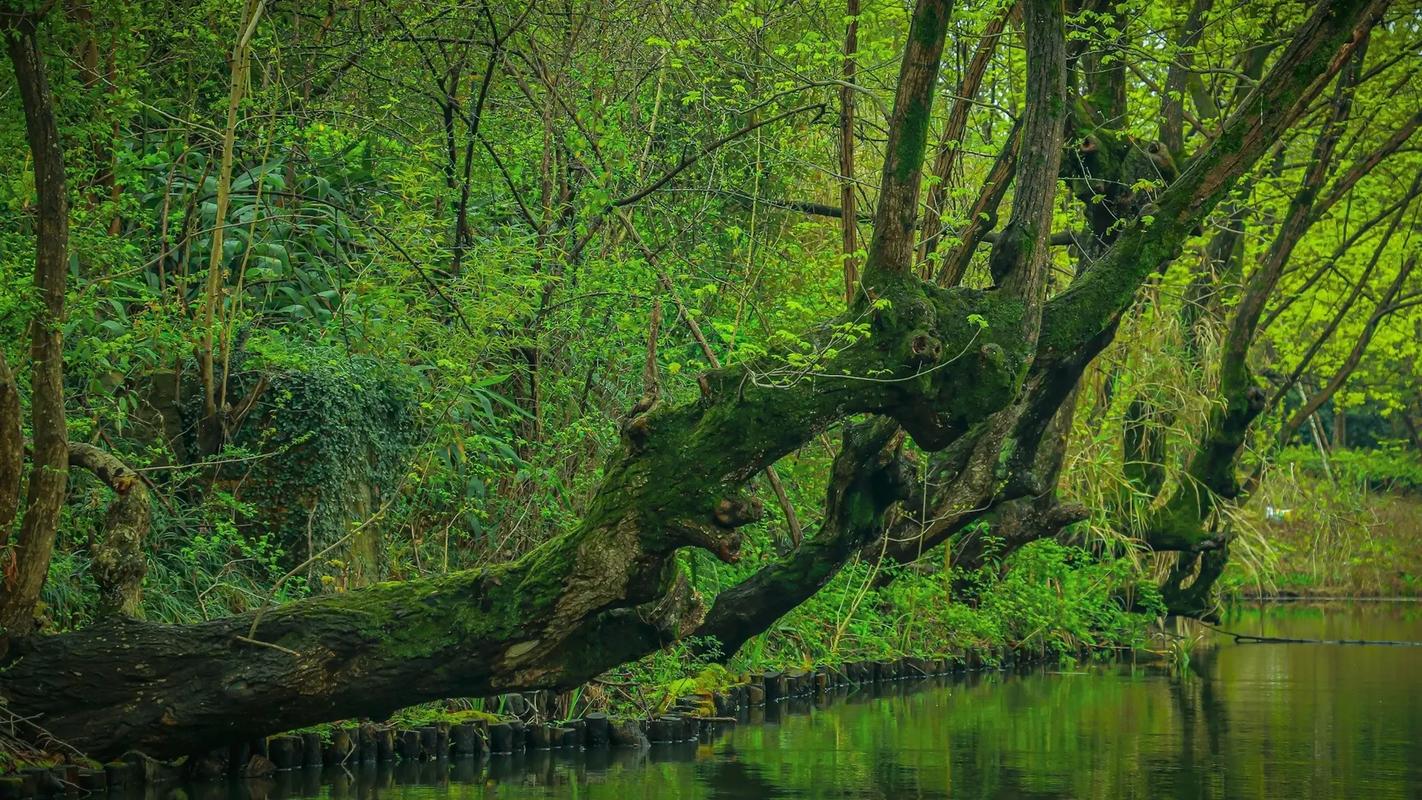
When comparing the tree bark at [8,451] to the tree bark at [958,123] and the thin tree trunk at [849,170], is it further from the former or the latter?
the tree bark at [958,123]

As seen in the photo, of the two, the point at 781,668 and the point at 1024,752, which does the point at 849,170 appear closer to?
the point at 781,668

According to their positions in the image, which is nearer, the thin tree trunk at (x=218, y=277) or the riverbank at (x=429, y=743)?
the riverbank at (x=429, y=743)

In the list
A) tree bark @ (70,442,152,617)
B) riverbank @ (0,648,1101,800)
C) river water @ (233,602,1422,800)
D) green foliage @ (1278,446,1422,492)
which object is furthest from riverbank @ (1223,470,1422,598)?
tree bark @ (70,442,152,617)

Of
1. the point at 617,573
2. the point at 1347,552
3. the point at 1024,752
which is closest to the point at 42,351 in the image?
the point at 617,573

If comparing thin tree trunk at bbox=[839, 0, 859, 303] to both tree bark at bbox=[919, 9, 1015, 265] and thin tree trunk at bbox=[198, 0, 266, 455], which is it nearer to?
tree bark at bbox=[919, 9, 1015, 265]

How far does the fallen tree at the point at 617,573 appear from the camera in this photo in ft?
28.3

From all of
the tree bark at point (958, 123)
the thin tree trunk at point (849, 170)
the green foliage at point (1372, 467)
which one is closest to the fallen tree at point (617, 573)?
the tree bark at point (958, 123)

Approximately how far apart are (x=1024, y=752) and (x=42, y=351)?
6.04 meters

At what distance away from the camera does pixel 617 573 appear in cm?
905

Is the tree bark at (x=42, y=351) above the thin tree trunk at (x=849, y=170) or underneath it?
underneath

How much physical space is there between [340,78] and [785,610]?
524cm

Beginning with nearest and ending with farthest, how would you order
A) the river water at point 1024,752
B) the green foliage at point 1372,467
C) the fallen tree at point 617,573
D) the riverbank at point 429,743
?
1. the riverbank at point 429,743
2. the fallen tree at point 617,573
3. the river water at point 1024,752
4. the green foliage at point 1372,467

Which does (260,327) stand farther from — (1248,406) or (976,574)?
(1248,406)

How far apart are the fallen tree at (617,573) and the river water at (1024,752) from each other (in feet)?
1.75
